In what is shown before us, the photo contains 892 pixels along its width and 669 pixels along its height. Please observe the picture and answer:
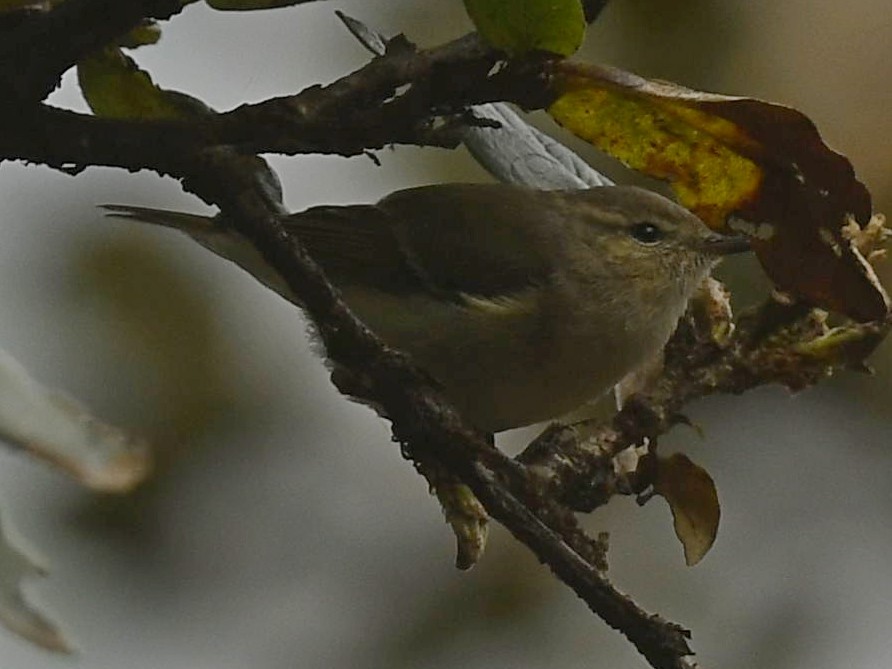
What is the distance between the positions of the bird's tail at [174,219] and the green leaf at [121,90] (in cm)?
91

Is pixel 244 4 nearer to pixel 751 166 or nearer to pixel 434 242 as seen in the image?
pixel 751 166

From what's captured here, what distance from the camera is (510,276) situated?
2439 millimetres

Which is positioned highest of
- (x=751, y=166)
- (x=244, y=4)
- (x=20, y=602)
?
(x=244, y=4)

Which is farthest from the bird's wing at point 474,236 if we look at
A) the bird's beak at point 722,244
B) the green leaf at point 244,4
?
the green leaf at point 244,4

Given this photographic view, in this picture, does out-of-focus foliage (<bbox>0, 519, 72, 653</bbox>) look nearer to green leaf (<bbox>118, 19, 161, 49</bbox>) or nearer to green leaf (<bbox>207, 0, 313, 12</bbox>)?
green leaf (<bbox>207, 0, 313, 12</bbox>)

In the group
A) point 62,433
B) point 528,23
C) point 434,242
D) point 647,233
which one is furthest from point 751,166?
point 647,233

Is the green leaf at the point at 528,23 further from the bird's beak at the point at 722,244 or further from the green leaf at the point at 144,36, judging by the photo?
the bird's beak at the point at 722,244

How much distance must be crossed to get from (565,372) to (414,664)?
1368 mm

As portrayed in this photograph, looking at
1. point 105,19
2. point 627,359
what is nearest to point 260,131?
point 105,19

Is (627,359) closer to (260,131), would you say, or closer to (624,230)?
(624,230)

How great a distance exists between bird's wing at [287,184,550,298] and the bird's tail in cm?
13

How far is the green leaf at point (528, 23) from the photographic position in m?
1.00

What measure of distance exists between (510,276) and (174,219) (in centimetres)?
53

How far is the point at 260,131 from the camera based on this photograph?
3.30 ft
